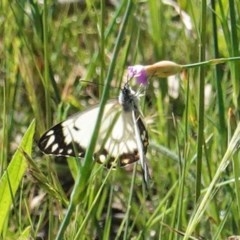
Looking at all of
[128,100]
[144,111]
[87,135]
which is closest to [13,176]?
[128,100]

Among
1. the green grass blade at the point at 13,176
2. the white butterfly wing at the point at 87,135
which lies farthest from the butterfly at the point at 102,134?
the green grass blade at the point at 13,176

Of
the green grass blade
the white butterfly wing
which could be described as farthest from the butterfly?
the green grass blade

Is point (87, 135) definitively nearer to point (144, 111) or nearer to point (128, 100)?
point (144, 111)

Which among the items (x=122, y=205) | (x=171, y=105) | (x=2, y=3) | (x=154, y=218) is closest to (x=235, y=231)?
(x=154, y=218)

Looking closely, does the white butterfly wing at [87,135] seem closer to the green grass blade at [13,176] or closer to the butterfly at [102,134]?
the butterfly at [102,134]

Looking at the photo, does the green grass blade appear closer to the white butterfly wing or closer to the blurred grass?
the blurred grass

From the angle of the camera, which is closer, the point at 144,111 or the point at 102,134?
the point at 102,134
